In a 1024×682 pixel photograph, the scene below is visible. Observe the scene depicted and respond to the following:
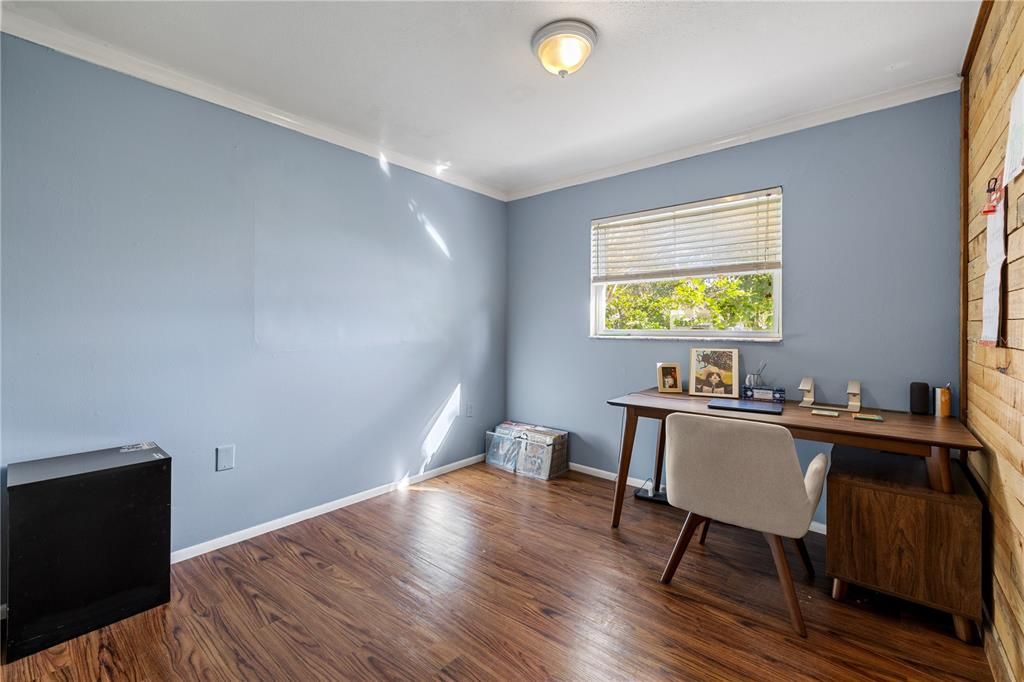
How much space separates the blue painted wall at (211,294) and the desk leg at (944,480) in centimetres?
288

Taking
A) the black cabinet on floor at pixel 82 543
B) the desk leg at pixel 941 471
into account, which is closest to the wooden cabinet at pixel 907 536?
the desk leg at pixel 941 471

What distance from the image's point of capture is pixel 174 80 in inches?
89.5

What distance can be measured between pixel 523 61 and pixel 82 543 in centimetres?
268

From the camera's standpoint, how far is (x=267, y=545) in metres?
2.49

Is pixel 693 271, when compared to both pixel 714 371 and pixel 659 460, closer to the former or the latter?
pixel 714 371

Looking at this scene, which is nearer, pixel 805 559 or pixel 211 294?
pixel 805 559

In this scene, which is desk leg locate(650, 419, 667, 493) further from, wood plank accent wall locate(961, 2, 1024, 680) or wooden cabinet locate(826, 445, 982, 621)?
wood plank accent wall locate(961, 2, 1024, 680)

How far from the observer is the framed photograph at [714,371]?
2902 mm

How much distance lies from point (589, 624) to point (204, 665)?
1390 millimetres

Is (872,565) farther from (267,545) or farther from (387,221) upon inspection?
(387,221)

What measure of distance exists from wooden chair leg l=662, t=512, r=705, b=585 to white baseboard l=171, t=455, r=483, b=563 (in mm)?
1951

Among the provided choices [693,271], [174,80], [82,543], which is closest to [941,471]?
[693,271]

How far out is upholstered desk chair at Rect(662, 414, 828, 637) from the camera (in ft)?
5.81

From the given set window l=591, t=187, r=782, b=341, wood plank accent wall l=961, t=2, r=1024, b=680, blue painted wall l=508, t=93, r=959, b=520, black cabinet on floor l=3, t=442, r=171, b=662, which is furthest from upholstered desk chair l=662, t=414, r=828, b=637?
black cabinet on floor l=3, t=442, r=171, b=662
